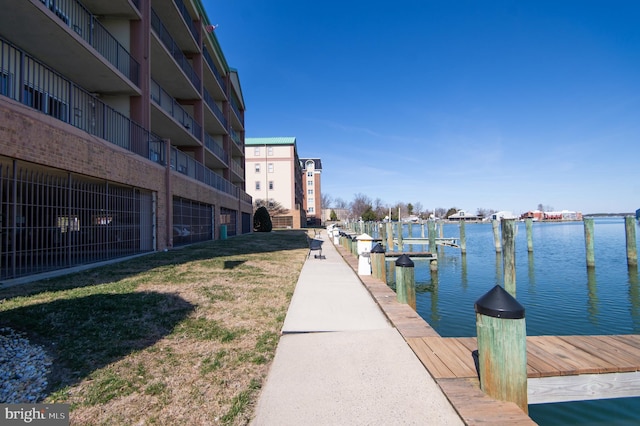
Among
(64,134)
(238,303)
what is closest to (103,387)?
(238,303)

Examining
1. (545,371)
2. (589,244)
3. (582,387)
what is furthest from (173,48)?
(589,244)

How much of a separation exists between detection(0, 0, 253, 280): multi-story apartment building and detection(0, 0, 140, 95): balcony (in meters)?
0.04

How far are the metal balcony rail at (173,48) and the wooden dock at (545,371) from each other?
17.5 meters

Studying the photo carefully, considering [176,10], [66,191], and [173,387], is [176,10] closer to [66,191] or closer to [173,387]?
[66,191]

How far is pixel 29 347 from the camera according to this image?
4.02 metres

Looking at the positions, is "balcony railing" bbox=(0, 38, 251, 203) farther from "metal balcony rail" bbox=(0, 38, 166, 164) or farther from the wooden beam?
the wooden beam

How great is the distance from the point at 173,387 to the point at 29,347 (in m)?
2.09

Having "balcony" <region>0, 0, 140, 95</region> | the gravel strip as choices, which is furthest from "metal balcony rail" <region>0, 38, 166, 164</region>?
the gravel strip

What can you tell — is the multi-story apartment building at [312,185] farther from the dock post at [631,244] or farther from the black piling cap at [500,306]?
the black piling cap at [500,306]

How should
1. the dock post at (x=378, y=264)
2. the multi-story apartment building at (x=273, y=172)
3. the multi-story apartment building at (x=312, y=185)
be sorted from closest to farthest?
the dock post at (x=378, y=264), the multi-story apartment building at (x=273, y=172), the multi-story apartment building at (x=312, y=185)

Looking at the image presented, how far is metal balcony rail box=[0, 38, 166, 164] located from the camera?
376 inches

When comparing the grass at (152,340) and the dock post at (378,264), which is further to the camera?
the dock post at (378,264)

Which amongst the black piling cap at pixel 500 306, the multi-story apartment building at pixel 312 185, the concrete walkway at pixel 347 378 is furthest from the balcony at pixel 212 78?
the multi-story apartment building at pixel 312 185

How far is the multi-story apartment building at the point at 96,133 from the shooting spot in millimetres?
8109
